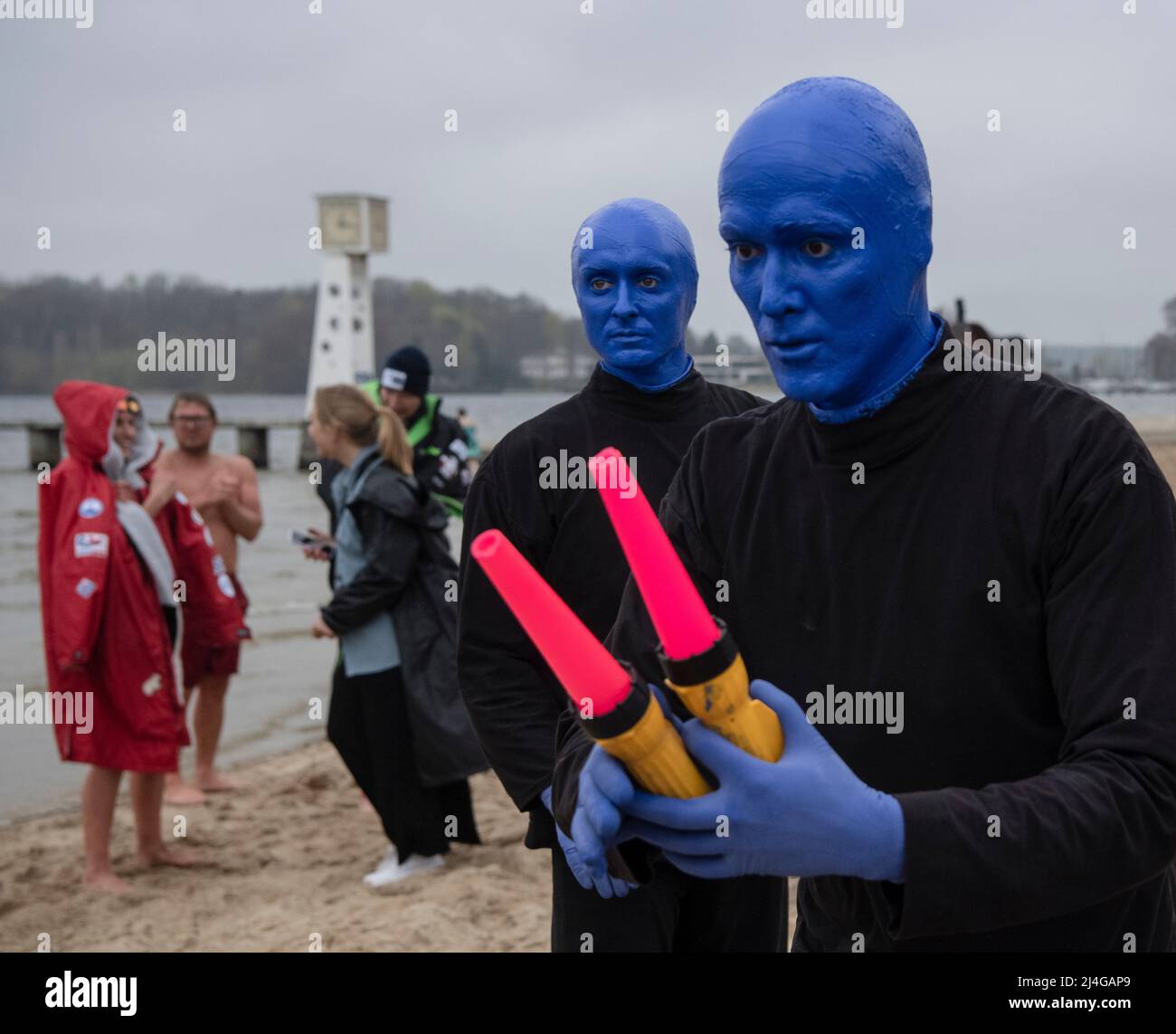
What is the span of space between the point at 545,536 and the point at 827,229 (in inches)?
74.4

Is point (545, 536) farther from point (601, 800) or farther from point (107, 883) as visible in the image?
point (107, 883)

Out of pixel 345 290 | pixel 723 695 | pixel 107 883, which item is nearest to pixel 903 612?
pixel 723 695

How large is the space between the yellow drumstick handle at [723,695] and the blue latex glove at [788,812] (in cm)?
2

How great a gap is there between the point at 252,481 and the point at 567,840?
663cm

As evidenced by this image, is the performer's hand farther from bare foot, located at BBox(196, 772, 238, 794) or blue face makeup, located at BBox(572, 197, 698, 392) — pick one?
bare foot, located at BBox(196, 772, 238, 794)

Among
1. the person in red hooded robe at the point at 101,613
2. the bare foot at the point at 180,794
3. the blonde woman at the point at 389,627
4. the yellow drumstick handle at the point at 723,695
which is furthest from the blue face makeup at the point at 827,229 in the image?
the bare foot at the point at 180,794

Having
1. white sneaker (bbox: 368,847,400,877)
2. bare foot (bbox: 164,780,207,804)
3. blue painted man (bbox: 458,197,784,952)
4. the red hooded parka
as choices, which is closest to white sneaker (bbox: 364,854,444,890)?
white sneaker (bbox: 368,847,400,877)

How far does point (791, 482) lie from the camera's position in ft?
5.68

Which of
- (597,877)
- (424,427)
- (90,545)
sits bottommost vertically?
(597,877)

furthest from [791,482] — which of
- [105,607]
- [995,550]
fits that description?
[105,607]

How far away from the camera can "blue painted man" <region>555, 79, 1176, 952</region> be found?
1.32 metres

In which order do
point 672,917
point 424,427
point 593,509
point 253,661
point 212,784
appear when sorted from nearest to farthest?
1. point 672,917
2. point 593,509
3. point 424,427
4. point 212,784
5. point 253,661

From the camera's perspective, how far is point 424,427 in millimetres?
7449

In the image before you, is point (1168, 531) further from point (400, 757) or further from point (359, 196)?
point (359, 196)
